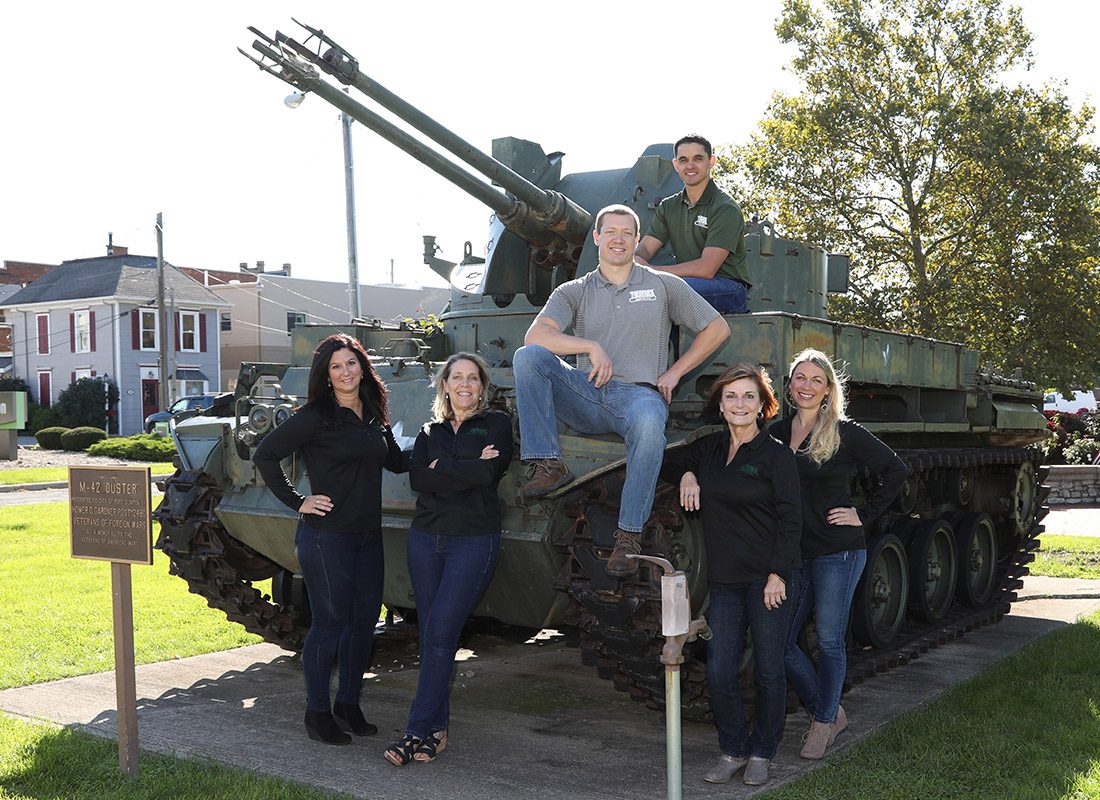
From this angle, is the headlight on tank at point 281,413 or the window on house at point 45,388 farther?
the window on house at point 45,388

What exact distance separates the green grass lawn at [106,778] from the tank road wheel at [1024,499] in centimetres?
725

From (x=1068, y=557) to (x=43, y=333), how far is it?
41.1m

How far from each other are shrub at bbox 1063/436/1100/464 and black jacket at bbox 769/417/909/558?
18.9m

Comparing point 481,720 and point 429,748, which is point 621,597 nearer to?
point 429,748

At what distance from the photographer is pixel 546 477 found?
221 inches

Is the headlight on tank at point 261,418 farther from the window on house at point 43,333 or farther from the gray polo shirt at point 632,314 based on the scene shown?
the window on house at point 43,333

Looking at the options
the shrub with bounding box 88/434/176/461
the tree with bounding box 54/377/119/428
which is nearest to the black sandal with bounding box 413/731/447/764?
the shrub with bounding box 88/434/176/461

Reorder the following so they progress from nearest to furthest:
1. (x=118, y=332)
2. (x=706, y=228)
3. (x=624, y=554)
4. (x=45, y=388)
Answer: (x=624, y=554)
(x=706, y=228)
(x=118, y=332)
(x=45, y=388)

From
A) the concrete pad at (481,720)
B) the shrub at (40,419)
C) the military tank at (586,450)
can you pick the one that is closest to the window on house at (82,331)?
the shrub at (40,419)

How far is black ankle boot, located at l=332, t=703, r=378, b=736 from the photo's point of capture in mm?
6520

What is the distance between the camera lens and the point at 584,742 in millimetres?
6523

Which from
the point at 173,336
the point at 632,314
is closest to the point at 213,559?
the point at 632,314

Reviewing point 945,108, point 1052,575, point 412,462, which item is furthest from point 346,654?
point 945,108

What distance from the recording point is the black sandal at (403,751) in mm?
5906
